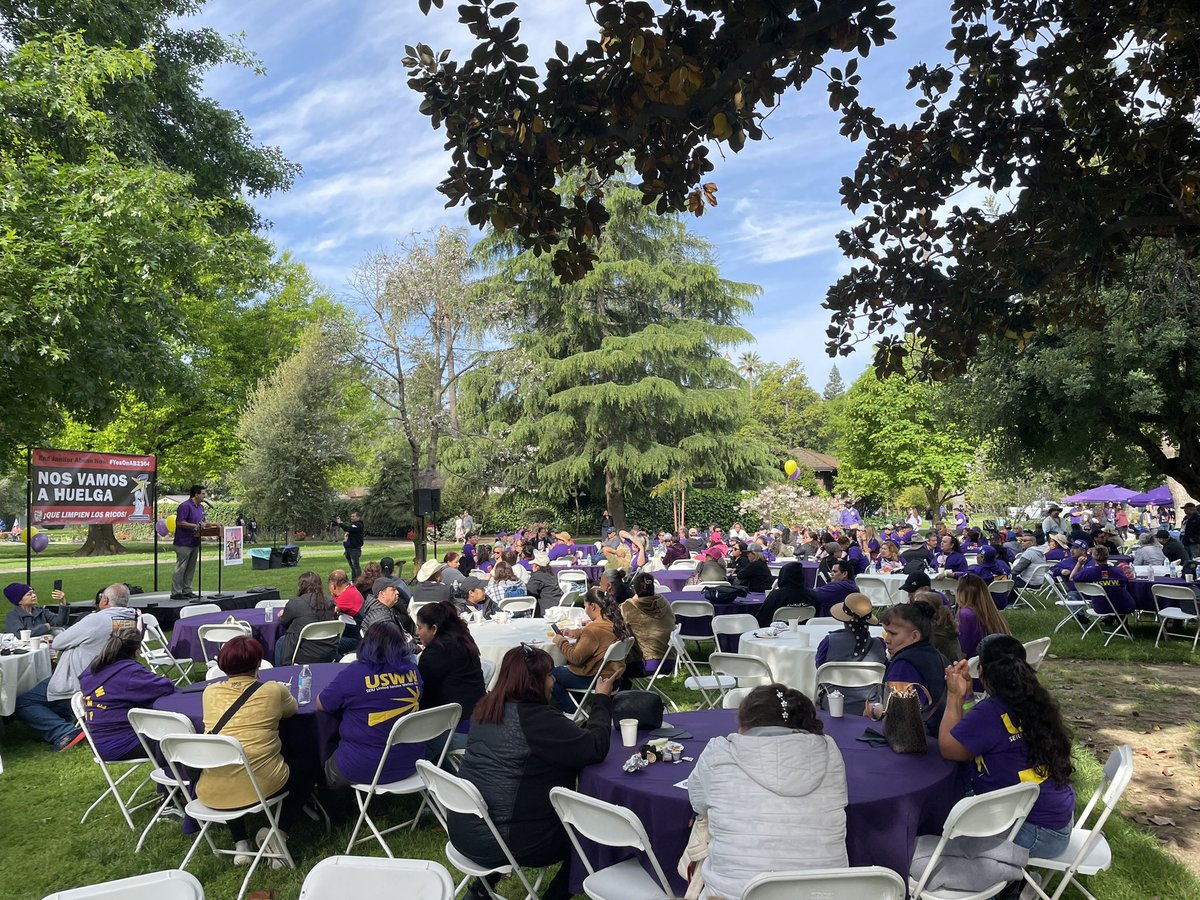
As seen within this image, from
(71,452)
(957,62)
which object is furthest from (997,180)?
(71,452)

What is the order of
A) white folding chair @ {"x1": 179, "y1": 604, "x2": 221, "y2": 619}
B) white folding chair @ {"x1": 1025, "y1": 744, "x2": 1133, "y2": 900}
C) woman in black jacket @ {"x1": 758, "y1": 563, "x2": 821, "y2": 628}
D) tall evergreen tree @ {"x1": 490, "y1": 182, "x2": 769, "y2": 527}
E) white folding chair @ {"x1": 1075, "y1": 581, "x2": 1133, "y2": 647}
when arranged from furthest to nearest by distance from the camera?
tall evergreen tree @ {"x1": 490, "y1": 182, "x2": 769, "y2": 527}
white folding chair @ {"x1": 1075, "y1": 581, "x2": 1133, "y2": 647}
white folding chair @ {"x1": 179, "y1": 604, "x2": 221, "y2": 619}
woman in black jacket @ {"x1": 758, "y1": 563, "x2": 821, "y2": 628}
white folding chair @ {"x1": 1025, "y1": 744, "x2": 1133, "y2": 900}

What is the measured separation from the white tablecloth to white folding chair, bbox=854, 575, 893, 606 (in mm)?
10204

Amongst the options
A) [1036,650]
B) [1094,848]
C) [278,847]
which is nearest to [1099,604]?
[1036,650]

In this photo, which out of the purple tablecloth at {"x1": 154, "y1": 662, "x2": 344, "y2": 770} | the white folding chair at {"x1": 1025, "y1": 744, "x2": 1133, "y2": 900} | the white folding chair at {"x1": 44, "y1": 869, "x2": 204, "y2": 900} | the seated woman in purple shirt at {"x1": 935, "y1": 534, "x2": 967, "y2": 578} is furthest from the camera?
the seated woman in purple shirt at {"x1": 935, "y1": 534, "x2": 967, "y2": 578}

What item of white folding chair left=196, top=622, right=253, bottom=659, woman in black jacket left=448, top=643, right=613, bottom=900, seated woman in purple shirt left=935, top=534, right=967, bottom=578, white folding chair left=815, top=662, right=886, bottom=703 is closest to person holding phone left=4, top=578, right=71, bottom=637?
white folding chair left=196, top=622, right=253, bottom=659

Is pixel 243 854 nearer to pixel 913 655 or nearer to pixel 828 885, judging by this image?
pixel 828 885

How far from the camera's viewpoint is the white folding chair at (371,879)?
239 cm

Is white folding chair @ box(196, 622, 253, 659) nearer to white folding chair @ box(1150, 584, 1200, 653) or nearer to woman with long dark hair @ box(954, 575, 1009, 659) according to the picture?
woman with long dark hair @ box(954, 575, 1009, 659)

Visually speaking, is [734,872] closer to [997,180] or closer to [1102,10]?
[997,180]

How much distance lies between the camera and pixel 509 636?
777cm

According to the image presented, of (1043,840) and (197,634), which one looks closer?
(1043,840)

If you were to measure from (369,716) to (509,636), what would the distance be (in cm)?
320

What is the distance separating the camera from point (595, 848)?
3531 millimetres

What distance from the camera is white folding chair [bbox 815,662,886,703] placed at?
538cm
